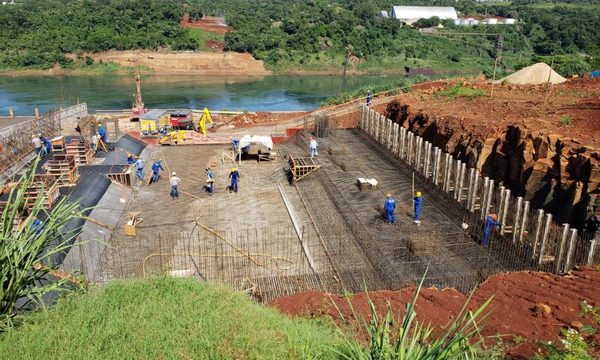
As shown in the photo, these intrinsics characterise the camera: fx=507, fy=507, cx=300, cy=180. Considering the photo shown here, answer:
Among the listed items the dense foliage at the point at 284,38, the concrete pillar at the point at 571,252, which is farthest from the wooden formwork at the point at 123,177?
the dense foliage at the point at 284,38

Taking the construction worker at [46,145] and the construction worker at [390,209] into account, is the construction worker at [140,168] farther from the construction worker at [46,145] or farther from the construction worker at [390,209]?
the construction worker at [390,209]

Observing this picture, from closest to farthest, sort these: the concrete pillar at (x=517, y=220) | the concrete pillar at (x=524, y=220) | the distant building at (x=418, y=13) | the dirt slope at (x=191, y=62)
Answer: the concrete pillar at (x=524, y=220) → the concrete pillar at (x=517, y=220) → the dirt slope at (x=191, y=62) → the distant building at (x=418, y=13)

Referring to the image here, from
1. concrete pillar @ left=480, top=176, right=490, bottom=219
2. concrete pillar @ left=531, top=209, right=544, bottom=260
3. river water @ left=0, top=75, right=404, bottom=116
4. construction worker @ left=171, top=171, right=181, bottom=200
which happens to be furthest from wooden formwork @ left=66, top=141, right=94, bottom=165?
river water @ left=0, top=75, right=404, bottom=116

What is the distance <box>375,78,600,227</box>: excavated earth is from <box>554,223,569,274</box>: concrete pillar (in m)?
1.47

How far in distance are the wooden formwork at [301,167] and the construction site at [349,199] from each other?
79mm

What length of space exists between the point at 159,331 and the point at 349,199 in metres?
13.4

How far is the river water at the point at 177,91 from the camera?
168ft

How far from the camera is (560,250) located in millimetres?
13688

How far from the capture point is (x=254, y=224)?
18.3 m

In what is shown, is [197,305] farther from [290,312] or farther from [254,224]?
[254,224]

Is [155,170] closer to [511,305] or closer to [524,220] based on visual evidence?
[524,220]

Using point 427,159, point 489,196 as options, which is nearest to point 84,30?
point 427,159

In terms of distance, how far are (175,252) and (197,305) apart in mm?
7939

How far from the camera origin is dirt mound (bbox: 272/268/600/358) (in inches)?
371
